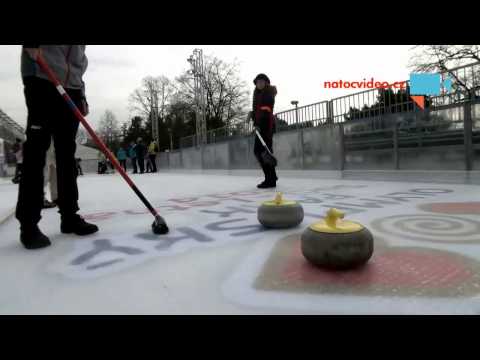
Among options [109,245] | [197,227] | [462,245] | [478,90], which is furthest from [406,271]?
[478,90]

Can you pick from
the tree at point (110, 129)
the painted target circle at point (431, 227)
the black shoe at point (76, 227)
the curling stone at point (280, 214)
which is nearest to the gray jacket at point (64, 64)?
the black shoe at point (76, 227)

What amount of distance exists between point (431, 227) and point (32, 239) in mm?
2372

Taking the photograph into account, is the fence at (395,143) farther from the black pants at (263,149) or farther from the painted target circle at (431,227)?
the painted target circle at (431,227)

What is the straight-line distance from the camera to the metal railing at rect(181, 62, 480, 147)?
518cm

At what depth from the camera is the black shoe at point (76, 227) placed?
208 centimetres

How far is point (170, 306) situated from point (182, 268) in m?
0.37

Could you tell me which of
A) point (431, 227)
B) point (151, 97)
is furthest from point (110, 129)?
point (431, 227)

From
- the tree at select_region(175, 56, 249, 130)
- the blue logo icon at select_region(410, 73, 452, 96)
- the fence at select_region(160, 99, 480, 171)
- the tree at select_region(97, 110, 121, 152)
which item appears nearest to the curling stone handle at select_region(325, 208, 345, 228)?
the fence at select_region(160, 99, 480, 171)

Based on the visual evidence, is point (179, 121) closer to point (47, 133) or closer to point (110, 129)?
point (110, 129)

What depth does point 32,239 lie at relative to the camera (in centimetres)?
181

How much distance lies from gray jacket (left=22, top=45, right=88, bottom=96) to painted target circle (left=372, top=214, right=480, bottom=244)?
2.19 meters

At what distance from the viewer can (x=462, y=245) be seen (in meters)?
1.58

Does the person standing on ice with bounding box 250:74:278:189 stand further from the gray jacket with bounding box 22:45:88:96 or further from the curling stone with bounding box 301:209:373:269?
the curling stone with bounding box 301:209:373:269

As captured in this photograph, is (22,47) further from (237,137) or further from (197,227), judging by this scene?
(237,137)
